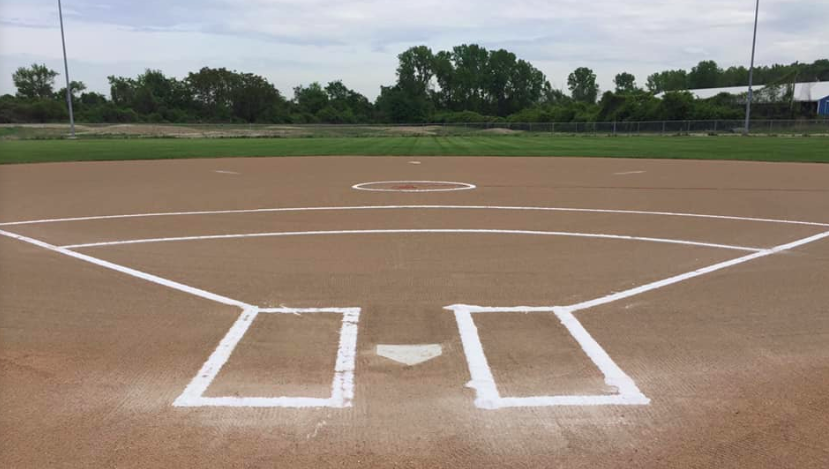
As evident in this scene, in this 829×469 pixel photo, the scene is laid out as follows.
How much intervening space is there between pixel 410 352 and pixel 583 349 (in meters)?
1.35

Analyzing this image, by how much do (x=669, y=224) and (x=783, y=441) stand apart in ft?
23.0

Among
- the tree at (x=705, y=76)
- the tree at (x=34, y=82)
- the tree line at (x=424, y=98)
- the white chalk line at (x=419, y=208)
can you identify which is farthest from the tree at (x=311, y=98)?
the white chalk line at (x=419, y=208)

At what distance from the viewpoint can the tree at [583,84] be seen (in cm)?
14825

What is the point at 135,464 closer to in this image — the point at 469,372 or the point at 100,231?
the point at 469,372

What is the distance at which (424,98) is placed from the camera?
12862cm

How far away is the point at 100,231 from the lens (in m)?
9.61

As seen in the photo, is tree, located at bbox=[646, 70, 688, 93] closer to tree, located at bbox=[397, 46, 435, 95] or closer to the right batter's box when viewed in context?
tree, located at bbox=[397, 46, 435, 95]

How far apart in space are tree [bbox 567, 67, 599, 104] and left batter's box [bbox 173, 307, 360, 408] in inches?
6005

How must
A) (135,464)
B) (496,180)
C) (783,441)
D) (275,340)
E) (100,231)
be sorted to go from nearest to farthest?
(135,464)
(783,441)
(275,340)
(100,231)
(496,180)

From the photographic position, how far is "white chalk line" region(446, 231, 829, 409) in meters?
3.88

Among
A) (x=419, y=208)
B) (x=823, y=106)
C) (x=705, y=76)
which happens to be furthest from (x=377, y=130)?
(x=705, y=76)

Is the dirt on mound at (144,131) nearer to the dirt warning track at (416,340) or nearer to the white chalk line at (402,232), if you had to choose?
the dirt warning track at (416,340)

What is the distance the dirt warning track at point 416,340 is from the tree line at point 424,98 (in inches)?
2641

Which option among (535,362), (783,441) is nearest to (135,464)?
(535,362)
